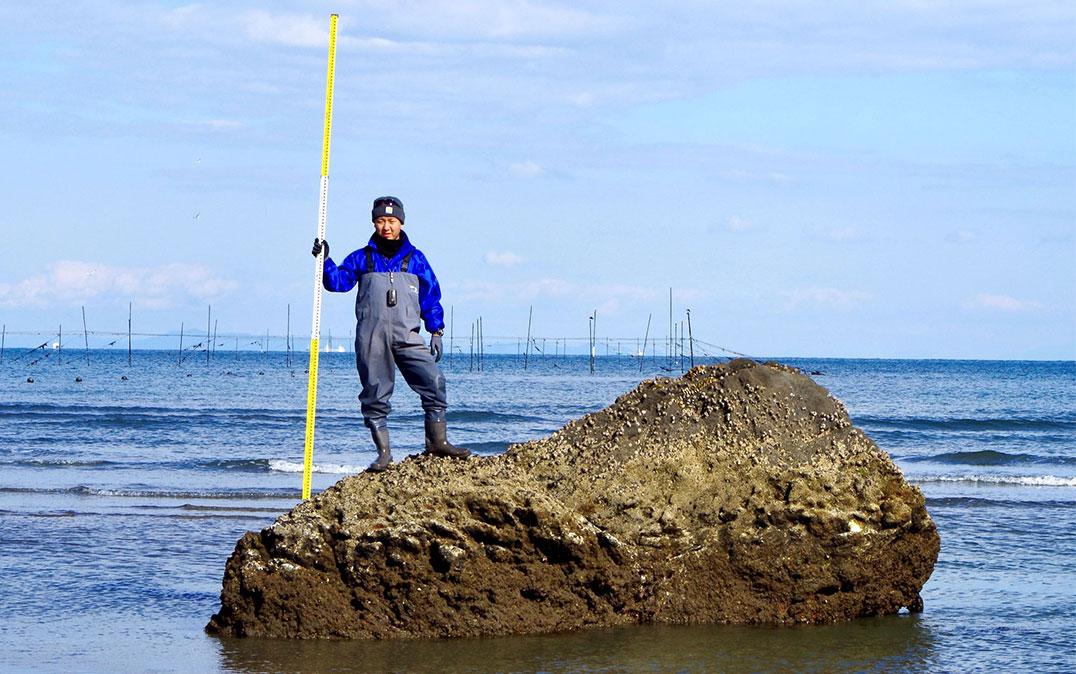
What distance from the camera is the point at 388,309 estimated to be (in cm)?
867

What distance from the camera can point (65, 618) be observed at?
28.4ft

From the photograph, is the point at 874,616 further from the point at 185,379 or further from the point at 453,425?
the point at 185,379

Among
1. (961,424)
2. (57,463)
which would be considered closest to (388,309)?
(57,463)

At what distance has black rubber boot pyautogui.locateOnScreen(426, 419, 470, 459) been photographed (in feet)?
28.4

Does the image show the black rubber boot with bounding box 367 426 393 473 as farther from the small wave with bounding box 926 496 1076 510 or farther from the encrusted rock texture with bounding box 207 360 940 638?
the small wave with bounding box 926 496 1076 510

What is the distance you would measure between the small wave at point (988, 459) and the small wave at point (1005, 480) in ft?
11.5

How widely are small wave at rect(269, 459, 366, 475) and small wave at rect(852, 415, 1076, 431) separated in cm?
1857

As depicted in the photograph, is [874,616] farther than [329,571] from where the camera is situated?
Yes

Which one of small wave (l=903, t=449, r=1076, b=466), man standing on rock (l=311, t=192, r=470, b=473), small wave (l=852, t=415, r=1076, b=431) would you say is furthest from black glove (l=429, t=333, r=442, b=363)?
small wave (l=852, t=415, r=1076, b=431)

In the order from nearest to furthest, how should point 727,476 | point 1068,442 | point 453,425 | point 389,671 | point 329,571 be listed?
point 389,671
point 329,571
point 727,476
point 1068,442
point 453,425

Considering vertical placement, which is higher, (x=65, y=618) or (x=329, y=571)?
(x=329, y=571)

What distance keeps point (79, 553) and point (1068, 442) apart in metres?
28.1

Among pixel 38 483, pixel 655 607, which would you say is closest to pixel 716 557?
pixel 655 607

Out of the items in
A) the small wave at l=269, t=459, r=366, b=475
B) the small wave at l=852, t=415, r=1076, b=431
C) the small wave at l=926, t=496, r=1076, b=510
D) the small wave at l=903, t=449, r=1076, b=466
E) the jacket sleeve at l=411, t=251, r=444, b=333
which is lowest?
the small wave at l=269, t=459, r=366, b=475
